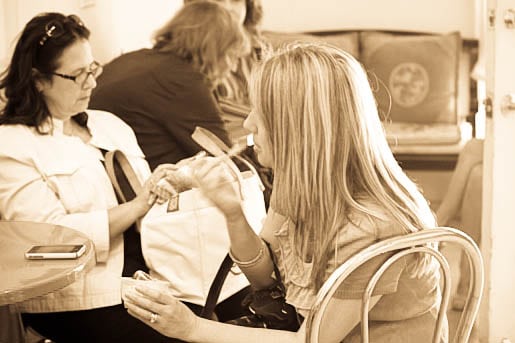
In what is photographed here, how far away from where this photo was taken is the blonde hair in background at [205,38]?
289 centimetres

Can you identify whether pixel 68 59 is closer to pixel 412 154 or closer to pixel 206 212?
pixel 206 212

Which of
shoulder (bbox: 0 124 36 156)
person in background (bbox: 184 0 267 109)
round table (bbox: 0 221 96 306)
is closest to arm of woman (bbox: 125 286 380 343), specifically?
round table (bbox: 0 221 96 306)

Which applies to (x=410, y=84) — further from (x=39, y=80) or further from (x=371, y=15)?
(x=39, y=80)

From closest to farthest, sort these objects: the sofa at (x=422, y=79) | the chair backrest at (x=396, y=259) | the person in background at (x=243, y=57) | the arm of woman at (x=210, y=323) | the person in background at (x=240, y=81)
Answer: the chair backrest at (x=396, y=259)
the arm of woman at (x=210, y=323)
the person in background at (x=240, y=81)
the person in background at (x=243, y=57)
the sofa at (x=422, y=79)

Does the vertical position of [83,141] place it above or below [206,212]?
above

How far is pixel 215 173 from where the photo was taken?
1600mm

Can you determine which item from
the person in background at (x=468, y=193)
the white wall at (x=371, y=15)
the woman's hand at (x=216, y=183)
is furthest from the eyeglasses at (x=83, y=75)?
the white wall at (x=371, y=15)

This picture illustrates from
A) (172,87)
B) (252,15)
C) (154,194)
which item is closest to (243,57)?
(252,15)

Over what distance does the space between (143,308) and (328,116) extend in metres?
0.49

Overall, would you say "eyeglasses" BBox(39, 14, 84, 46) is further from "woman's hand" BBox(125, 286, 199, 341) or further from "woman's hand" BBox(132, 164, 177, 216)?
"woman's hand" BBox(125, 286, 199, 341)

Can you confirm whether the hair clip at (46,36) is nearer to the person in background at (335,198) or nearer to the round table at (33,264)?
the round table at (33,264)

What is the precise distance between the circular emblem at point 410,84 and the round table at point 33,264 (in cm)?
312

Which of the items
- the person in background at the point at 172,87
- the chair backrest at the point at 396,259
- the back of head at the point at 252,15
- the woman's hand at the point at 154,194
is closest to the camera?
the chair backrest at the point at 396,259

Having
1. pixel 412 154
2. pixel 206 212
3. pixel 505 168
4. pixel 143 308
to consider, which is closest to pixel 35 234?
pixel 206 212
